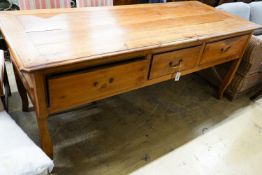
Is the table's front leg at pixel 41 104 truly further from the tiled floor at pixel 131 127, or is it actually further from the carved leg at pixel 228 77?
the carved leg at pixel 228 77

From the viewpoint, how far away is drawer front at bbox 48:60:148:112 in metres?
0.94

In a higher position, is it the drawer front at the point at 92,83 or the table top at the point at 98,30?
the table top at the point at 98,30

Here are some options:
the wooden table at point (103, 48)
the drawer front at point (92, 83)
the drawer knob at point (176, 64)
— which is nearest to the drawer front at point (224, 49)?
the wooden table at point (103, 48)

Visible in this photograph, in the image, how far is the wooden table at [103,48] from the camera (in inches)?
36.5

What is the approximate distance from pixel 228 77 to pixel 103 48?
4.25ft

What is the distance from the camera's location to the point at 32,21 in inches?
46.3

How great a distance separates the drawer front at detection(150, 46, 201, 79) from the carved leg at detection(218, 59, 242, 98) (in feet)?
1.85

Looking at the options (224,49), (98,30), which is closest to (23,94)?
(98,30)

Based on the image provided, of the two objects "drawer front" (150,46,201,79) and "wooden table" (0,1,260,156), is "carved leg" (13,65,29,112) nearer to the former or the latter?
"wooden table" (0,1,260,156)

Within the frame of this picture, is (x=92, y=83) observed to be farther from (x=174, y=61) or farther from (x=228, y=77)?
(x=228, y=77)

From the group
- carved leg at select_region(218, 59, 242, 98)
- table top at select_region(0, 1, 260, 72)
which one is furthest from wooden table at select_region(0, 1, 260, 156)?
carved leg at select_region(218, 59, 242, 98)

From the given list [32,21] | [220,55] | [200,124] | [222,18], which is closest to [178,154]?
[200,124]

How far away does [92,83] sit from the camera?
102 centimetres

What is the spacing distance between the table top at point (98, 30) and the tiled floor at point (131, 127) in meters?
0.70
